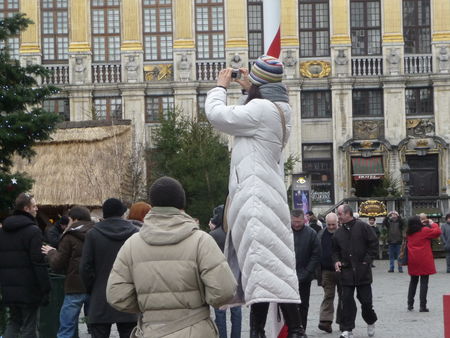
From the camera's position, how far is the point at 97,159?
33344 mm

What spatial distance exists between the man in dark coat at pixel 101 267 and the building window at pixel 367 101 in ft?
129

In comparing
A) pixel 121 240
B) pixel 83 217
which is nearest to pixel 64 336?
pixel 83 217

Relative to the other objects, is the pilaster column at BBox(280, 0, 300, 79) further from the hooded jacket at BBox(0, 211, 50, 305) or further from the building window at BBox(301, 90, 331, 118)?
the hooded jacket at BBox(0, 211, 50, 305)

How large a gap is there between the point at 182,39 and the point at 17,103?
1163 inches

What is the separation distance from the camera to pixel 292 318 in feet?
26.0

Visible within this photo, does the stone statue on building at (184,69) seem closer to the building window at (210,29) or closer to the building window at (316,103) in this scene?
the building window at (210,29)

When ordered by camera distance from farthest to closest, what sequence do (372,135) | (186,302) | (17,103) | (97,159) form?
1. (372,135)
2. (97,159)
3. (17,103)
4. (186,302)

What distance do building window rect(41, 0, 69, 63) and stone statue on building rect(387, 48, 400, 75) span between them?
45.1 ft

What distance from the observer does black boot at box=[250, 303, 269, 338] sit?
7820 millimetres

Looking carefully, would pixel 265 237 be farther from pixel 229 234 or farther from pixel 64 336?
pixel 64 336

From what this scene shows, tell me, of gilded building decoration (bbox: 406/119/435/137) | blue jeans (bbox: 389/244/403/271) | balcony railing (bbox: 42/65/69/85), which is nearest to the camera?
blue jeans (bbox: 389/244/403/271)

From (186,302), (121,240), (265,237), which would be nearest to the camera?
(186,302)

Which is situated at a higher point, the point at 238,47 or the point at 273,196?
the point at 238,47

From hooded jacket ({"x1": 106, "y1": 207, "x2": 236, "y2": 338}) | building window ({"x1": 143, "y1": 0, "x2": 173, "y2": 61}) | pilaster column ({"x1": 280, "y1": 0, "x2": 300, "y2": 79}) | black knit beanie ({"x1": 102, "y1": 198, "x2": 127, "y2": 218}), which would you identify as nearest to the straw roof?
building window ({"x1": 143, "y1": 0, "x2": 173, "y2": 61})
